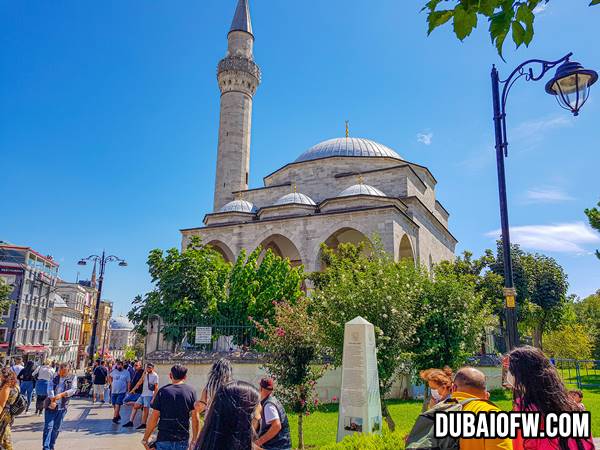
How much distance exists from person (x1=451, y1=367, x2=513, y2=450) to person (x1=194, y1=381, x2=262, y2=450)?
0.91 meters

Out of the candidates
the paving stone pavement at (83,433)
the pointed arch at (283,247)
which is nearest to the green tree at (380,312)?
the paving stone pavement at (83,433)

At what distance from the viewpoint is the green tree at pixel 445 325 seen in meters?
8.27

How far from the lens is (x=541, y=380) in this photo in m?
1.98

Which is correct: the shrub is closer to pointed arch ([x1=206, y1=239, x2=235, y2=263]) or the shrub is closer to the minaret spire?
pointed arch ([x1=206, y1=239, x2=235, y2=263])

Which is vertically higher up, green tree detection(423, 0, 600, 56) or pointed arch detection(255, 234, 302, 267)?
pointed arch detection(255, 234, 302, 267)

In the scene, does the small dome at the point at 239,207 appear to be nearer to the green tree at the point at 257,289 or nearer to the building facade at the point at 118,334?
the green tree at the point at 257,289

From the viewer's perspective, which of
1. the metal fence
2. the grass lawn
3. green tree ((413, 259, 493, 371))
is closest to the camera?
the grass lawn

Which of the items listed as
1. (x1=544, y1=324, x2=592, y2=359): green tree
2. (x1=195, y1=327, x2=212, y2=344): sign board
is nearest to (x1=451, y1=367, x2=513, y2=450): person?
(x1=195, y1=327, x2=212, y2=344): sign board

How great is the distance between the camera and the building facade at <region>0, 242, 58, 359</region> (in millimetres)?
29828

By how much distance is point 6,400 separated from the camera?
416 centimetres

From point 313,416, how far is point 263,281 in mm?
5273

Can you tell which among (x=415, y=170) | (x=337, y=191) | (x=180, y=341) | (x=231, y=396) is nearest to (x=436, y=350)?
(x=180, y=341)

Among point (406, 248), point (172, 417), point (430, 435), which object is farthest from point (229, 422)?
point (406, 248)

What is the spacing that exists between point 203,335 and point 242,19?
2260 centimetres
